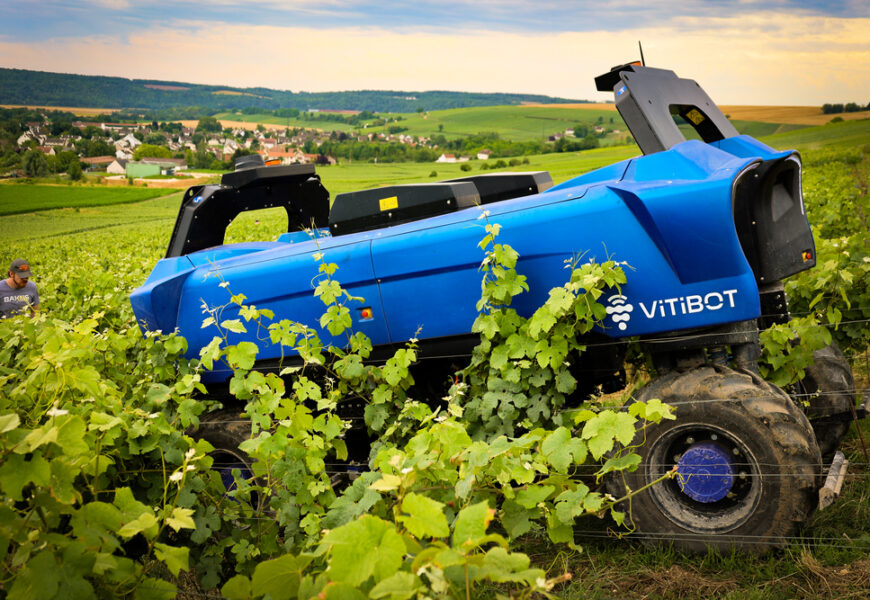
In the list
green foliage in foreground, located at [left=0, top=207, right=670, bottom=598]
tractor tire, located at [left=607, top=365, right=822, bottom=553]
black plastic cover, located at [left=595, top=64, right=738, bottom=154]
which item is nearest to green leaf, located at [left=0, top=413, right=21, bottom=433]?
green foliage in foreground, located at [left=0, top=207, right=670, bottom=598]

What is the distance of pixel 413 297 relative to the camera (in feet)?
11.8

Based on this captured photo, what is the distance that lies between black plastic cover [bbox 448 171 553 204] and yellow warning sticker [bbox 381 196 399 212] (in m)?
Answer: 0.52

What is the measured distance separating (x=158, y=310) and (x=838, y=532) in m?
3.79

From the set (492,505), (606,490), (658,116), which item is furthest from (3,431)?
(658,116)

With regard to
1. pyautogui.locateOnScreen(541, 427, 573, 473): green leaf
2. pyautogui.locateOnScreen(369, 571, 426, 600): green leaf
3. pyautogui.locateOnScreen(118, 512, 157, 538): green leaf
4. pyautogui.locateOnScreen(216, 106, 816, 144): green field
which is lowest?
pyautogui.locateOnScreen(118, 512, 157, 538): green leaf

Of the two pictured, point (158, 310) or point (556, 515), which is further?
point (158, 310)

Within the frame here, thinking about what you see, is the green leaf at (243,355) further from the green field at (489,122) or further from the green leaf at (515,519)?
the green field at (489,122)

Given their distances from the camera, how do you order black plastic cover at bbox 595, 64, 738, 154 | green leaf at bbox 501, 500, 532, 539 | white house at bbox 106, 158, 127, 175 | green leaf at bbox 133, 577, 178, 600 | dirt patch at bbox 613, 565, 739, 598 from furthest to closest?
white house at bbox 106, 158, 127, 175
black plastic cover at bbox 595, 64, 738, 154
dirt patch at bbox 613, 565, 739, 598
green leaf at bbox 501, 500, 532, 539
green leaf at bbox 133, 577, 178, 600

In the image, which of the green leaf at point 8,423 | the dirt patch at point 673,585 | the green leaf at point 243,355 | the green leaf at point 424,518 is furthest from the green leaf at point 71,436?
the dirt patch at point 673,585

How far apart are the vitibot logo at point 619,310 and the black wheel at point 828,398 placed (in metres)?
1.59

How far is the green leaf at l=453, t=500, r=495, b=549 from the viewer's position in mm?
1522

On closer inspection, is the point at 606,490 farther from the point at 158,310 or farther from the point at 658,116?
→ the point at 158,310

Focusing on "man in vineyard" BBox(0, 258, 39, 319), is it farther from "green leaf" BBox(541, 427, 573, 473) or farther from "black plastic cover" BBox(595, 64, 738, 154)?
"green leaf" BBox(541, 427, 573, 473)

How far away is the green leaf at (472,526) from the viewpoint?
1.52 m
